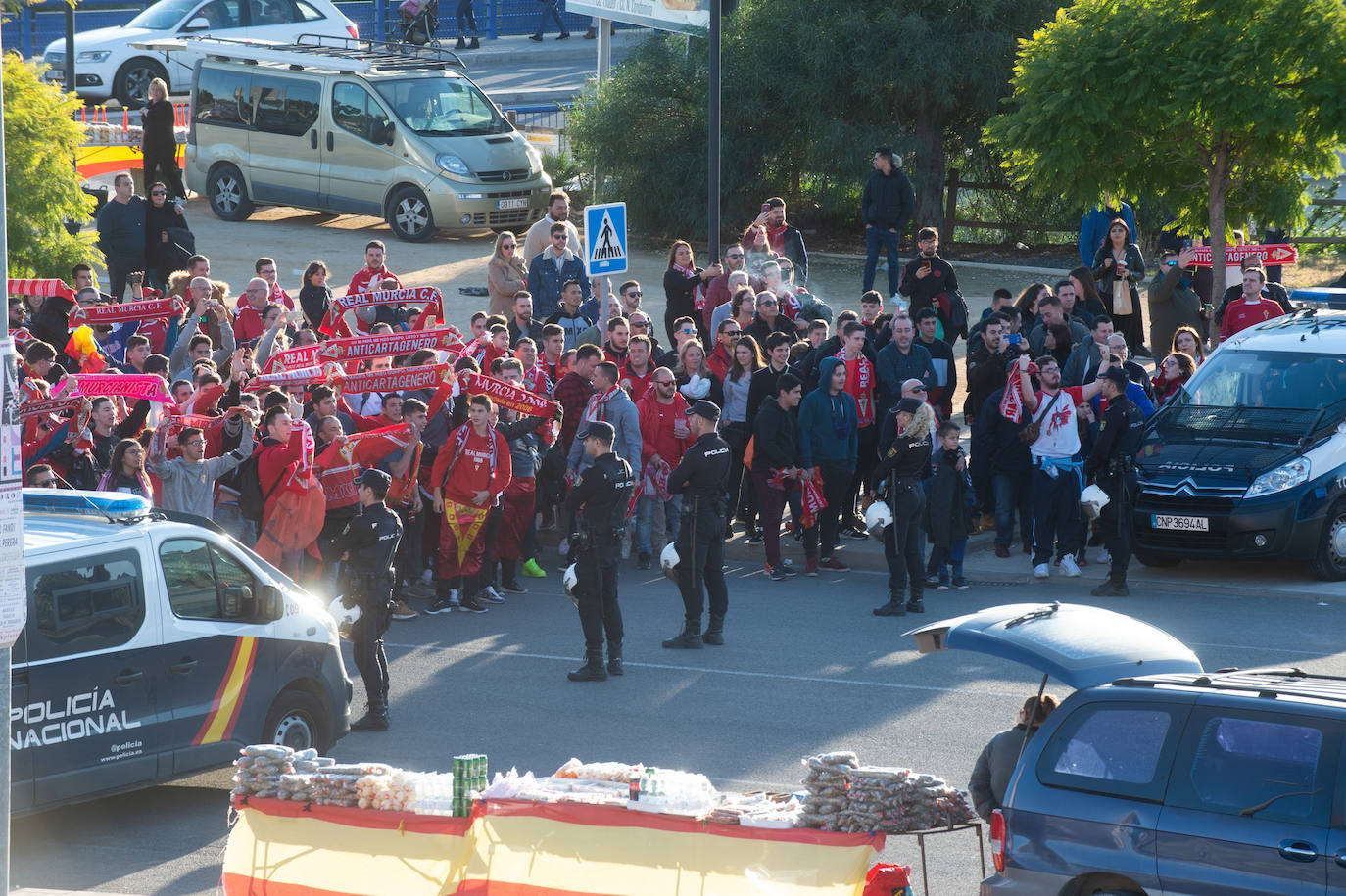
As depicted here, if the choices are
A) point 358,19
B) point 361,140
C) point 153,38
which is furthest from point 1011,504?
point 358,19

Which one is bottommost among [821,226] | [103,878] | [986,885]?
[103,878]

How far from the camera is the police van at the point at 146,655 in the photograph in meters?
8.89

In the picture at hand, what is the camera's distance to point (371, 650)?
442 inches

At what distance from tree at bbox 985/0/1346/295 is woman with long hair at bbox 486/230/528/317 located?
559 centimetres

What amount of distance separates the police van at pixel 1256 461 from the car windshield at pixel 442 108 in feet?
45.2

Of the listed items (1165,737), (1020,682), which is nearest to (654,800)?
(1165,737)

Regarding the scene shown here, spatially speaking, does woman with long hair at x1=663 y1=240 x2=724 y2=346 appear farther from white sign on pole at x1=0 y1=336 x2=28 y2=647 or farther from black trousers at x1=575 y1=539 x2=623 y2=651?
white sign on pole at x1=0 y1=336 x2=28 y2=647

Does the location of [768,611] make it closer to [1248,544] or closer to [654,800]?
[1248,544]

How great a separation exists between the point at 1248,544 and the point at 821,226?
1518cm

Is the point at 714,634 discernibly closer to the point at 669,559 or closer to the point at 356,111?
the point at 669,559

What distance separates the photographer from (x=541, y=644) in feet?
44.1

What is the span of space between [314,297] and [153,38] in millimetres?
17748

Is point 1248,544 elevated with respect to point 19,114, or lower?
lower

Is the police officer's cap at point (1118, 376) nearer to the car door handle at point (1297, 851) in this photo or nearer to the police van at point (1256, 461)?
the police van at point (1256, 461)
